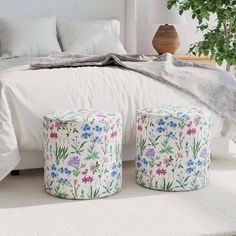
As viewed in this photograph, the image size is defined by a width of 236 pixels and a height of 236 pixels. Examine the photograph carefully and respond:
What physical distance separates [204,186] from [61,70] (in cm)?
103

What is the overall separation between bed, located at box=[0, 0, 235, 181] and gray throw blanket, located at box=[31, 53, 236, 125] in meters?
0.04

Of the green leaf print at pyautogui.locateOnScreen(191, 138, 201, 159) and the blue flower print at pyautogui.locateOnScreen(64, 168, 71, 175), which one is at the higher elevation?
the green leaf print at pyautogui.locateOnScreen(191, 138, 201, 159)

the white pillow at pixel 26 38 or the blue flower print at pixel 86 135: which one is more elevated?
the white pillow at pixel 26 38

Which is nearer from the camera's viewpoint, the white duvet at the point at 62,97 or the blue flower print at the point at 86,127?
the blue flower print at the point at 86,127

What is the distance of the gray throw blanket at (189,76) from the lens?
323cm

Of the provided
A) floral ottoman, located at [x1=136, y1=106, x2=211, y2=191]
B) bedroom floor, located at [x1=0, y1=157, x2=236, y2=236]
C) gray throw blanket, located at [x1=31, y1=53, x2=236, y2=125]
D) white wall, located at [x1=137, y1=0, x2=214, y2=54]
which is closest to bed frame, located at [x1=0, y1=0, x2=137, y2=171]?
white wall, located at [x1=137, y1=0, x2=214, y2=54]

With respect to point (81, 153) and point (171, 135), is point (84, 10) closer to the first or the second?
point (171, 135)

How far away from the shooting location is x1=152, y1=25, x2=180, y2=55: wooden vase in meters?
5.21

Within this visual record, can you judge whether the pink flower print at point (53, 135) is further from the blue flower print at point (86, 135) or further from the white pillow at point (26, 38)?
the white pillow at point (26, 38)

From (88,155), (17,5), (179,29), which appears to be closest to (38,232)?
(88,155)

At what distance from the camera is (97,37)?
16.1 ft

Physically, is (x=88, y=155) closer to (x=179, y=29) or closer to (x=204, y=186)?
(x=204, y=186)

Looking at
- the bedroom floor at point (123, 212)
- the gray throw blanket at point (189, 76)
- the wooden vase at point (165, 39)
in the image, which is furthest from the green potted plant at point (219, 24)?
the bedroom floor at point (123, 212)

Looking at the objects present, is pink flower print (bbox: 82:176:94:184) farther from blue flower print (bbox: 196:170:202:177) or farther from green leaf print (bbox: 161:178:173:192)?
blue flower print (bbox: 196:170:202:177)
